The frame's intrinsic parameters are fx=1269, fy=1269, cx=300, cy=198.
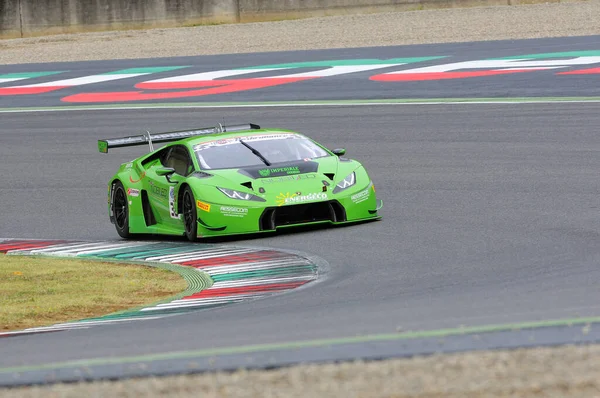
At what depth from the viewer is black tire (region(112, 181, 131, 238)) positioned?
45.0 feet

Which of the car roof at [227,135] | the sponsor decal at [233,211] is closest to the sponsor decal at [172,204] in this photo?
the car roof at [227,135]

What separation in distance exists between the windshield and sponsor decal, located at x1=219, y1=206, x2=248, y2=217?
729 mm

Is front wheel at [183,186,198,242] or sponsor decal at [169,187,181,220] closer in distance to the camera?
front wheel at [183,186,198,242]

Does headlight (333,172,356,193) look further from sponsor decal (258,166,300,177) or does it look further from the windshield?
the windshield

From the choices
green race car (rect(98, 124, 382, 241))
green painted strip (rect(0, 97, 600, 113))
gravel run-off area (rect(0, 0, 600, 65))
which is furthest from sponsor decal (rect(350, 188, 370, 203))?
gravel run-off area (rect(0, 0, 600, 65))

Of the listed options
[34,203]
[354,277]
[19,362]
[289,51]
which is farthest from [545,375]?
[289,51]

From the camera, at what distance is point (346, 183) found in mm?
12477

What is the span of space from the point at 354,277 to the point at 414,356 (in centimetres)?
420

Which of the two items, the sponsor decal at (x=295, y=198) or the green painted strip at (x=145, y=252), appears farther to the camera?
the sponsor decal at (x=295, y=198)

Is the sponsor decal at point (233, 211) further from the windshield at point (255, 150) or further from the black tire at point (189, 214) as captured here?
the windshield at point (255, 150)

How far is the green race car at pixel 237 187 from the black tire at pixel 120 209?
1 centimetres

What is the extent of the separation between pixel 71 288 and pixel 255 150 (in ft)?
11.8

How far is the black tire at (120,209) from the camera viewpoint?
45.0 feet

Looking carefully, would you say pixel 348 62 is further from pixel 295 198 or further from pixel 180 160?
pixel 295 198
